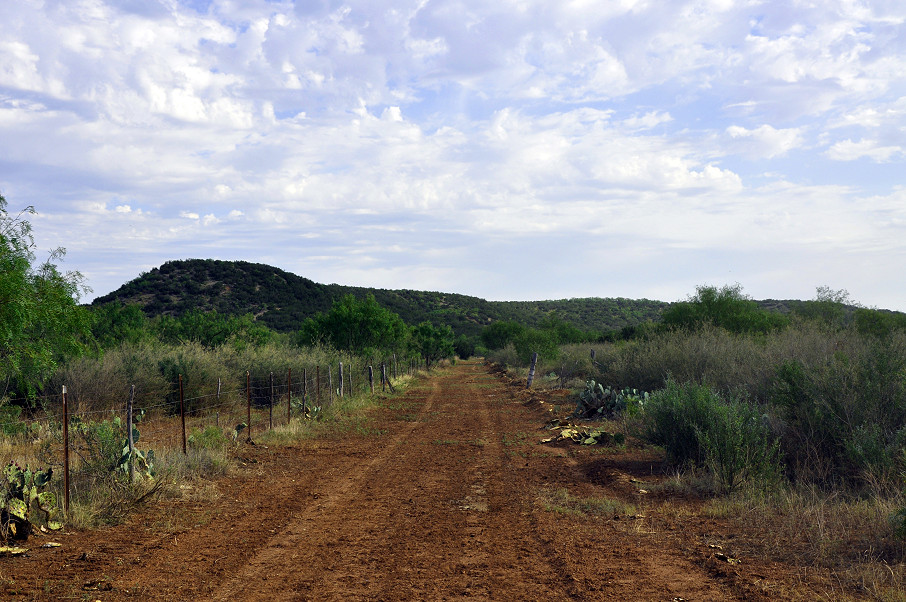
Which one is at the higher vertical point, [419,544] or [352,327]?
[352,327]

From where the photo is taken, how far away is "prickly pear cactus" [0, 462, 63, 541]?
23.5 ft

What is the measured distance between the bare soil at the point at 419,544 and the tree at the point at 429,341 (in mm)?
46248

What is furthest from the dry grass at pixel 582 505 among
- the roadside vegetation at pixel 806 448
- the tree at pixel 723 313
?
the tree at pixel 723 313

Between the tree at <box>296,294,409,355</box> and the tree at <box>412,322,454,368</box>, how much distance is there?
21.1 meters

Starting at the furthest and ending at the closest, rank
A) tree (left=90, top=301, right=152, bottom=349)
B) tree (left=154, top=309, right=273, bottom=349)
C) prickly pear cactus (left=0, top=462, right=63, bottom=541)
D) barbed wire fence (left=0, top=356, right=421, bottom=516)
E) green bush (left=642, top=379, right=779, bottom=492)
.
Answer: tree (left=154, top=309, right=273, bottom=349) → tree (left=90, top=301, right=152, bottom=349) → green bush (left=642, top=379, right=779, bottom=492) → barbed wire fence (left=0, top=356, right=421, bottom=516) → prickly pear cactus (left=0, top=462, right=63, bottom=541)

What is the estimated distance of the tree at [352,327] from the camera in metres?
35.4

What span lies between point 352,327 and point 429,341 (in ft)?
92.8

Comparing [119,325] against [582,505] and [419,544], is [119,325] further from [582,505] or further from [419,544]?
[419,544]

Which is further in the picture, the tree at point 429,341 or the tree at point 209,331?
the tree at point 429,341

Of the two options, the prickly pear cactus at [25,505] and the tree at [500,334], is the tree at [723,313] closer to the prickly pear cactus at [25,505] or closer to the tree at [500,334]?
the prickly pear cactus at [25,505]

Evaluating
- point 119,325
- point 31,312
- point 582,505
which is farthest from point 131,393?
point 119,325

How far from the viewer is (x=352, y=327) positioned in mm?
35406

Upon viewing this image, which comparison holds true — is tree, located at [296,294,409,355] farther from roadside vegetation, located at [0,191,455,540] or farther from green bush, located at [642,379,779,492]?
green bush, located at [642,379,779,492]

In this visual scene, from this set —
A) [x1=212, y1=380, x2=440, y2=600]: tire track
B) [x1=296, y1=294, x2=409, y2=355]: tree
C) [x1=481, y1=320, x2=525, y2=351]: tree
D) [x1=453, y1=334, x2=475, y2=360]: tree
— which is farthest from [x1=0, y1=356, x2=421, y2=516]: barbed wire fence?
[x1=453, y1=334, x2=475, y2=360]: tree
